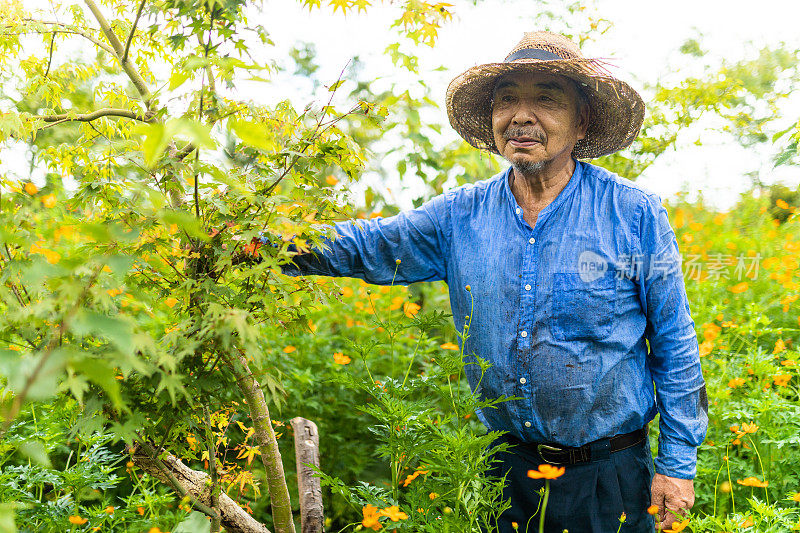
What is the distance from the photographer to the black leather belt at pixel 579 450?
2.07m

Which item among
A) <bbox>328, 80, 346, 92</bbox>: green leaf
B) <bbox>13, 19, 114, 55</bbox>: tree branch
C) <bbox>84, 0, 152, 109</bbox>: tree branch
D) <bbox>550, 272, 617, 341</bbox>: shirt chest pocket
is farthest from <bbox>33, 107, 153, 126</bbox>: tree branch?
<bbox>550, 272, 617, 341</bbox>: shirt chest pocket

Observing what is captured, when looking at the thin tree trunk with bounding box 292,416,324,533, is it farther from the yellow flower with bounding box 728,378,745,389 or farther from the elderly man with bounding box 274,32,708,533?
the yellow flower with bounding box 728,378,745,389

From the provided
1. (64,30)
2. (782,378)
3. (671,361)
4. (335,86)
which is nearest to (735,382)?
(782,378)

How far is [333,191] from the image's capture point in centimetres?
173

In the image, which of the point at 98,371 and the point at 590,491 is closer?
the point at 98,371

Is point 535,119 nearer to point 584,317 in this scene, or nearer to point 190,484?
point 584,317

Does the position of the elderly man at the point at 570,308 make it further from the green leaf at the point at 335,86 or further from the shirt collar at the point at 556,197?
the green leaf at the point at 335,86

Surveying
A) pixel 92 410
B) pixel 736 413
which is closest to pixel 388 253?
pixel 92 410

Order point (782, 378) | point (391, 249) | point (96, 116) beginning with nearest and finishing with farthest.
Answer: point (96, 116) → point (391, 249) → point (782, 378)

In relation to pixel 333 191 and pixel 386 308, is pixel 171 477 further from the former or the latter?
pixel 386 308

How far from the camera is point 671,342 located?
2102 mm

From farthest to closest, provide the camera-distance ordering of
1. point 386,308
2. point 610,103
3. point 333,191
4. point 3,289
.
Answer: point 386,308 → point 610,103 → point 333,191 → point 3,289

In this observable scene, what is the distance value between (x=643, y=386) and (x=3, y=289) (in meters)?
1.82

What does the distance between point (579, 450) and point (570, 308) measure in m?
0.45
